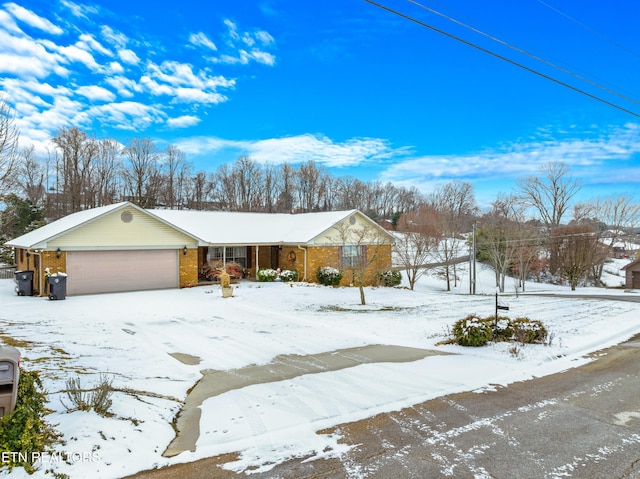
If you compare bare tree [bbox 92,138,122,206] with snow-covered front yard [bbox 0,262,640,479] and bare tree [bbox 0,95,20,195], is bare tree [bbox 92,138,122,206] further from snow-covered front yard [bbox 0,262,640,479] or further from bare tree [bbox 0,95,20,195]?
bare tree [bbox 0,95,20,195]

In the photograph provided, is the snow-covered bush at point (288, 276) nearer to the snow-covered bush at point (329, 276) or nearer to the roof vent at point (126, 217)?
the snow-covered bush at point (329, 276)

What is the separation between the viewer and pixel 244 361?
753 cm

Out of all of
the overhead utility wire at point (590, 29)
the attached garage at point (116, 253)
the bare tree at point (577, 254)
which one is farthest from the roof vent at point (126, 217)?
the bare tree at point (577, 254)

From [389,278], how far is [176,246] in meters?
12.6

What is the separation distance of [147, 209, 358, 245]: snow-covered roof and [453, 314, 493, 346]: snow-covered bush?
547 inches

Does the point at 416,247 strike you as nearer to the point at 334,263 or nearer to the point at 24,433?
the point at 334,263

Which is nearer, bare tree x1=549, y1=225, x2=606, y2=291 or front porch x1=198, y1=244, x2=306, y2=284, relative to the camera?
front porch x1=198, y1=244, x2=306, y2=284

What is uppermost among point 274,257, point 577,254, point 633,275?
point 274,257

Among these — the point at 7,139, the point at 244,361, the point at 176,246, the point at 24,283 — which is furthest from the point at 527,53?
the point at 24,283

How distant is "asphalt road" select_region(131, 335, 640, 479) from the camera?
3791 mm

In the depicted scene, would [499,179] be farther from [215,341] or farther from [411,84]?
[215,341]

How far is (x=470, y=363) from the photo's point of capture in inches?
299

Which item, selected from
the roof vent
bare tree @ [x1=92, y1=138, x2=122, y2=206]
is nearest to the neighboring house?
the roof vent

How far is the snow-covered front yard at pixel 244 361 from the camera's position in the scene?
4250mm
